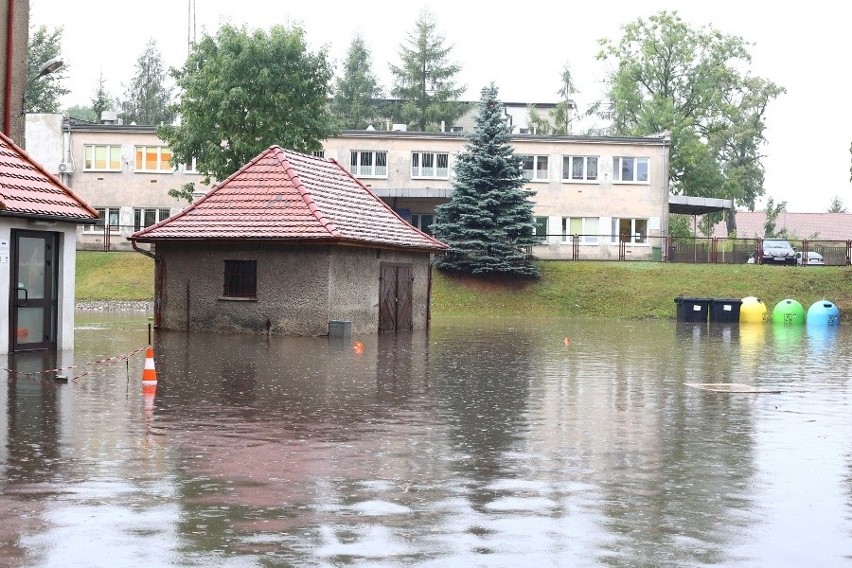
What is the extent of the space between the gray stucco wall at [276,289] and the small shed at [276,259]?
3cm

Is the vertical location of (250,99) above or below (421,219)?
above

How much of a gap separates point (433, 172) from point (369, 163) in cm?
351

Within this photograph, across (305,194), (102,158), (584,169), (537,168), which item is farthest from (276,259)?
(102,158)

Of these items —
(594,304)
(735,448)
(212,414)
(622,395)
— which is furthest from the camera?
(594,304)

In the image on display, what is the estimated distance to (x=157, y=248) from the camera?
34.4 metres

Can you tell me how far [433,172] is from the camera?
68062 mm

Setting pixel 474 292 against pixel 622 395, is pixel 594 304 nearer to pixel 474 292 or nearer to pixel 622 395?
pixel 474 292

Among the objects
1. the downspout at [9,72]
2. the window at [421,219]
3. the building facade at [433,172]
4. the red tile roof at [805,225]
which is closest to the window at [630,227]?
the building facade at [433,172]

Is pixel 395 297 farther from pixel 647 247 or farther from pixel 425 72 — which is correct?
pixel 425 72

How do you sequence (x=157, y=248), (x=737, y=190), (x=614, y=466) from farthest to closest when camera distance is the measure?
(x=737, y=190), (x=157, y=248), (x=614, y=466)

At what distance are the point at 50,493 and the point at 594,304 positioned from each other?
45.4 meters

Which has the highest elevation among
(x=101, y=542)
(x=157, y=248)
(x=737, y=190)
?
(x=737, y=190)

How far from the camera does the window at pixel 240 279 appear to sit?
33312mm

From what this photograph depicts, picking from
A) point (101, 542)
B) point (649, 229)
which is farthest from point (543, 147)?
point (101, 542)
